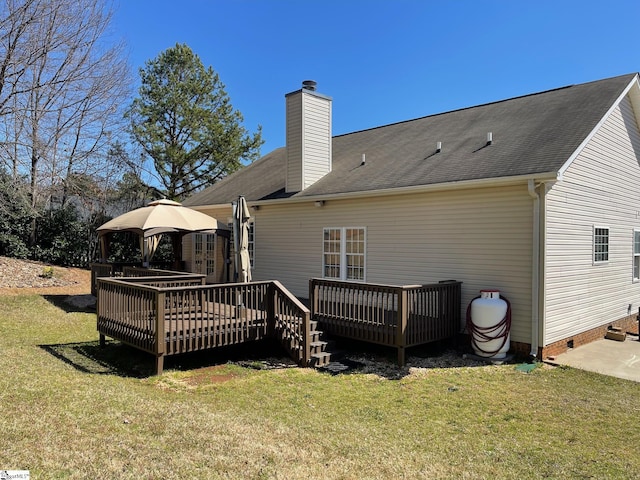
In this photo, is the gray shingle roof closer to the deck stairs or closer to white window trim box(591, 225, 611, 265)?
white window trim box(591, 225, 611, 265)

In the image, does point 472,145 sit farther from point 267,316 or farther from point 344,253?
point 267,316

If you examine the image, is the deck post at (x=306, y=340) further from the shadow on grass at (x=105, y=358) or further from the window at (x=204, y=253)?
the window at (x=204, y=253)

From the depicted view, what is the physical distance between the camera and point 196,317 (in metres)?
7.29

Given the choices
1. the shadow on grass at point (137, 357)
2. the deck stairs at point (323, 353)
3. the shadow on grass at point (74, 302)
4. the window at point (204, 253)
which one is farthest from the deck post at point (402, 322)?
the window at point (204, 253)

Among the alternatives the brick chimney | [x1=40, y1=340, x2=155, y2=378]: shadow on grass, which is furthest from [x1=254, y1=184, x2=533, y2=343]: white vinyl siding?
[x1=40, y1=340, x2=155, y2=378]: shadow on grass

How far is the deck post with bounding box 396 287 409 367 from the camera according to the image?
294 inches

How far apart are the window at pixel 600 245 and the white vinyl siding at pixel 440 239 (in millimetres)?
2780

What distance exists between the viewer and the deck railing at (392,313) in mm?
7605

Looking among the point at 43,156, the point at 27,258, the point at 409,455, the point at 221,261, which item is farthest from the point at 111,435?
the point at 27,258

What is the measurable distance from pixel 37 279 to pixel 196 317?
35.7 feet

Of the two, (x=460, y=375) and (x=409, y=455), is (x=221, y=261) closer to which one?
(x=460, y=375)

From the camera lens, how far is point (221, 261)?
14867mm

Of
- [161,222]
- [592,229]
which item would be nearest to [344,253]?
[161,222]

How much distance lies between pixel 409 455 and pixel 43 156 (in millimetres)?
15800
